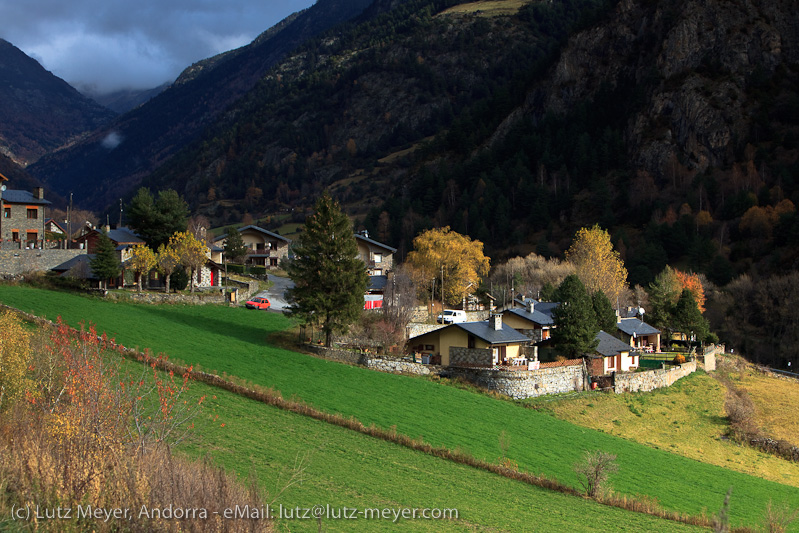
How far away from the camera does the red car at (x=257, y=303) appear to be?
58303 mm

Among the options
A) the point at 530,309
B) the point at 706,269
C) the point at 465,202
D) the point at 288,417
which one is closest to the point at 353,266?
the point at 288,417

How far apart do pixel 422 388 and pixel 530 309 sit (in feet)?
87.3

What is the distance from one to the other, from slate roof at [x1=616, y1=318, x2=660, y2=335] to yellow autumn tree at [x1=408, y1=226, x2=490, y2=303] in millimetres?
16522

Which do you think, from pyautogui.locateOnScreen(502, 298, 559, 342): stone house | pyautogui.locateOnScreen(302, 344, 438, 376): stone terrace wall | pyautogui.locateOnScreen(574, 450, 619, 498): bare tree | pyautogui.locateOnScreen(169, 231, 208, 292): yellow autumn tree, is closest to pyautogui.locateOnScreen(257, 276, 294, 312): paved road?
pyautogui.locateOnScreen(169, 231, 208, 292): yellow autumn tree

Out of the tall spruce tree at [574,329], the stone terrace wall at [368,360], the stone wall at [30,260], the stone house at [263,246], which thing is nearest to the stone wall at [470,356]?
the stone terrace wall at [368,360]

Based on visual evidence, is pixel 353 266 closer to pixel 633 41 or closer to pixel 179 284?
pixel 179 284

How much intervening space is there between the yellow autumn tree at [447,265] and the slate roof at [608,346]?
67.5ft

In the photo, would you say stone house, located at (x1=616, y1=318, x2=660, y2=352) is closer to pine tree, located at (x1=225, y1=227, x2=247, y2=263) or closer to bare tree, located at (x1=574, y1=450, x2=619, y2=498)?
bare tree, located at (x1=574, y1=450, x2=619, y2=498)

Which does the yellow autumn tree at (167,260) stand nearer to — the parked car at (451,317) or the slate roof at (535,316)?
the parked car at (451,317)

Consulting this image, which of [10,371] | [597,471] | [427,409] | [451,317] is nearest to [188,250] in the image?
[451,317]

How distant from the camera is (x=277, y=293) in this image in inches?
2746

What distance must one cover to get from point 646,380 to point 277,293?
3615cm

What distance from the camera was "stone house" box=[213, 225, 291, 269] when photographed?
328ft

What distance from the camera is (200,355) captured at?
36.5 meters
